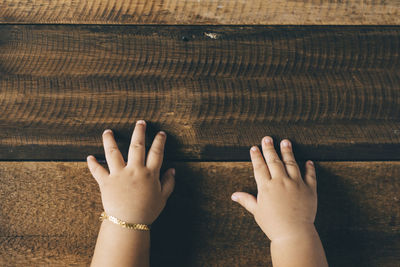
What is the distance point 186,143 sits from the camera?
2.31 ft

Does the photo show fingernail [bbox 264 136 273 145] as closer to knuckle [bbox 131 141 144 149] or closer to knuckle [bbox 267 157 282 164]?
knuckle [bbox 267 157 282 164]

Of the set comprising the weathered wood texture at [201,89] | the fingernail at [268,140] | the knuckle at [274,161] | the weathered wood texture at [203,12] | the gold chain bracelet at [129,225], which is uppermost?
the weathered wood texture at [203,12]

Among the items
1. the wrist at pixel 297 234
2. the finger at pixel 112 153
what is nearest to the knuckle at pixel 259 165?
the wrist at pixel 297 234

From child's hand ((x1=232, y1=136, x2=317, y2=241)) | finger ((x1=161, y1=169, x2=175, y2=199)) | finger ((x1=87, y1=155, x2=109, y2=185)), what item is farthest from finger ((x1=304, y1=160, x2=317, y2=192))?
finger ((x1=87, y1=155, x2=109, y2=185))

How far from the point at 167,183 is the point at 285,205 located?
0.21m

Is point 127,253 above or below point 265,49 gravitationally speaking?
below

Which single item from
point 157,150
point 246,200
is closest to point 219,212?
point 246,200

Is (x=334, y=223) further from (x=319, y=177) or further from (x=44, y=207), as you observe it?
(x=44, y=207)

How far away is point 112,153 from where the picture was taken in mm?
679

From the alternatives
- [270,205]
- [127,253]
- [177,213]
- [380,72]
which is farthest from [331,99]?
[127,253]

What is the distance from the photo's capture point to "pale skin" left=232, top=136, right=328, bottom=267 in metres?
0.66

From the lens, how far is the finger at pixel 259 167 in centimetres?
68

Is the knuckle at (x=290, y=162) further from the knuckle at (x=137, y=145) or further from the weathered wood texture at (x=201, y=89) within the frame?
the knuckle at (x=137, y=145)

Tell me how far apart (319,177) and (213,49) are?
0.30 m
